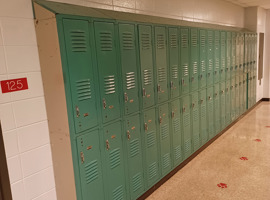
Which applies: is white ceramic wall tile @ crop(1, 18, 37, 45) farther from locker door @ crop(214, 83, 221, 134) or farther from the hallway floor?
locker door @ crop(214, 83, 221, 134)

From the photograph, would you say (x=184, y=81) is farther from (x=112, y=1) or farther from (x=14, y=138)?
(x=14, y=138)

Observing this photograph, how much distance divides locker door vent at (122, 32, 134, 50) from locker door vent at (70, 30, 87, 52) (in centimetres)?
57

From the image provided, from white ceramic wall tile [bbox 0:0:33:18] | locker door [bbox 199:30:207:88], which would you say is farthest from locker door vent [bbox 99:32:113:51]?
locker door [bbox 199:30:207:88]

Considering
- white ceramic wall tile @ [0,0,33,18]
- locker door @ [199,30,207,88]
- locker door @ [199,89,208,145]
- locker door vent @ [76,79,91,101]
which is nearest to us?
white ceramic wall tile @ [0,0,33,18]

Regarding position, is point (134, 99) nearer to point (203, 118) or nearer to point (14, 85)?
point (14, 85)

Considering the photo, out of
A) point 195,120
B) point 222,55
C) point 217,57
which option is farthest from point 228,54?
point 195,120

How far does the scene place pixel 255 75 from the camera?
24.6 ft

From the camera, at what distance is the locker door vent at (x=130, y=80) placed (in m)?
2.68

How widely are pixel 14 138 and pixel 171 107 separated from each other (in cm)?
217

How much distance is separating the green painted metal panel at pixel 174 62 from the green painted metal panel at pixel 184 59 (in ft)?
0.48

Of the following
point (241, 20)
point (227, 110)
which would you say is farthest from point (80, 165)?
point (241, 20)

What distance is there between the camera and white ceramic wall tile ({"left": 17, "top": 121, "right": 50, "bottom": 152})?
6.87 feet

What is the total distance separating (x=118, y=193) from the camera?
8.80ft

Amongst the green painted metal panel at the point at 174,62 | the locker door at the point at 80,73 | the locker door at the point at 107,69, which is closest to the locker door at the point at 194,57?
the green painted metal panel at the point at 174,62
